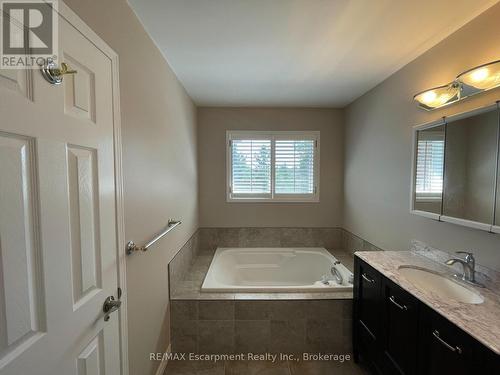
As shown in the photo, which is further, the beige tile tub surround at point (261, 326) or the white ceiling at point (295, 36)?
the beige tile tub surround at point (261, 326)

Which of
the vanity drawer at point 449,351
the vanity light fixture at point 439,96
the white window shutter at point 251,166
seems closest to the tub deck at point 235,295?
the vanity drawer at point 449,351

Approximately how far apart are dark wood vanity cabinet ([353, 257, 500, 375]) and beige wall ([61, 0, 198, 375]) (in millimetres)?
1531

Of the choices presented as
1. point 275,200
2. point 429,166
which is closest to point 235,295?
point 275,200

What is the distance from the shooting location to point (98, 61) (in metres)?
0.96

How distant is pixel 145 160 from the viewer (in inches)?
57.6

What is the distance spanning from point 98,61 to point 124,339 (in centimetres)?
133

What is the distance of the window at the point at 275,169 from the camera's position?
308cm

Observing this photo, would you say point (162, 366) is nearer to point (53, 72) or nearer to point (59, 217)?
point (59, 217)

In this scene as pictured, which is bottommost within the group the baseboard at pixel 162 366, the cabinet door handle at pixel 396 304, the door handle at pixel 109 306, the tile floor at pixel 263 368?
the tile floor at pixel 263 368

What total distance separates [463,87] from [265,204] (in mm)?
2210

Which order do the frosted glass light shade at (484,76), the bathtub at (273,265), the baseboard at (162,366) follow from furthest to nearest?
the bathtub at (273,265) < the baseboard at (162,366) < the frosted glass light shade at (484,76)

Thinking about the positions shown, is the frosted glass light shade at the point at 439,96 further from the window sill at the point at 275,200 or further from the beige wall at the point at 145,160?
the beige wall at the point at 145,160

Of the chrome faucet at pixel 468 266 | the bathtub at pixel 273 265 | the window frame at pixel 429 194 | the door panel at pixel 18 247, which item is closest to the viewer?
the door panel at pixel 18 247

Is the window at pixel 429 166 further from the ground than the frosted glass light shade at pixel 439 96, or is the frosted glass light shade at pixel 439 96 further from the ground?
the frosted glass light shade at pixel 439 96
